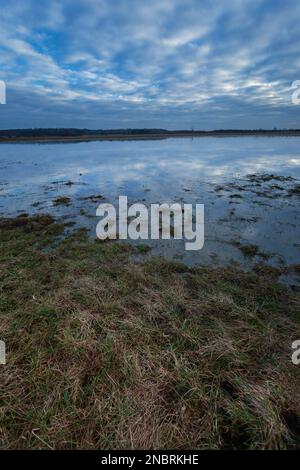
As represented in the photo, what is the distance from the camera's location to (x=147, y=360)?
12.5 feet

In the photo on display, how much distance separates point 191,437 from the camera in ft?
9.27

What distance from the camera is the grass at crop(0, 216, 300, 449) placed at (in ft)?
9.48

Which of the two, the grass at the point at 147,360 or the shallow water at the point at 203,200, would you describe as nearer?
the grass at the point at 147,360

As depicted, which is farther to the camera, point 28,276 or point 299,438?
point 28,276

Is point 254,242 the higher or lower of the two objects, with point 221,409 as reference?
higher

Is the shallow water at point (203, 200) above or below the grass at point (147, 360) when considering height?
above

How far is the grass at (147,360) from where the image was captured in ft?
9.48

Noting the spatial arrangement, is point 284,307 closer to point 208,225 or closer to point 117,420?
point 117,420

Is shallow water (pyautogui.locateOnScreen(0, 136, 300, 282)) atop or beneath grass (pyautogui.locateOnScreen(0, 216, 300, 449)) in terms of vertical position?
atop

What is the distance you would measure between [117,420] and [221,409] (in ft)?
4.31

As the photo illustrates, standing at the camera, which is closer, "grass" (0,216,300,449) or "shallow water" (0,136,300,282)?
"grass" (0,216,300,449)
